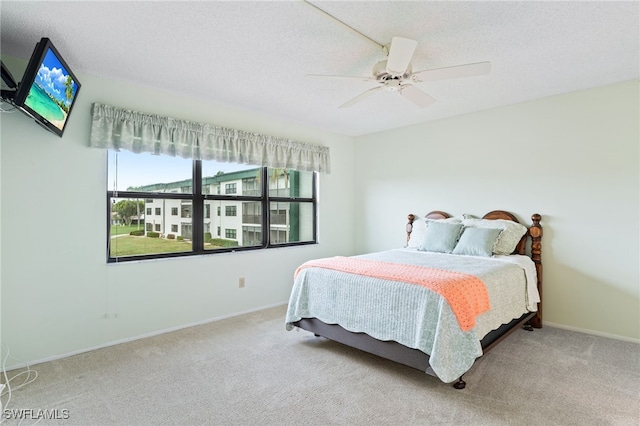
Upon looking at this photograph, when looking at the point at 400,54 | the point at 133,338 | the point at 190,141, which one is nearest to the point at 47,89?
the point at 190,141

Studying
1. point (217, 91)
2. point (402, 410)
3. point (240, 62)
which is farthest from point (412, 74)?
point (402, 410)

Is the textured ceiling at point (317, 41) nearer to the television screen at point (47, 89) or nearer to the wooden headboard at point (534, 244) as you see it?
the television screen at point (47, 89)

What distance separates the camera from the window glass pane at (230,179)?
147 inches

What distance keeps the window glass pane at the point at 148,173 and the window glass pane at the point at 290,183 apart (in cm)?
108

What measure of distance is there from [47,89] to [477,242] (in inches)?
148

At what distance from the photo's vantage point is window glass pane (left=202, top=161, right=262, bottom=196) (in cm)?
373

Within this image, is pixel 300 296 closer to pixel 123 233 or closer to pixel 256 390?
pixel 256 390

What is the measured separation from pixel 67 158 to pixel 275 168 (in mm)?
2126

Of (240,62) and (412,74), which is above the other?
(240,62)

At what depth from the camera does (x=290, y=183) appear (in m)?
4.60

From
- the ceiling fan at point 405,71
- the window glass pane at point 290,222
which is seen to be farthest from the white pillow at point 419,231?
the ceiling fan at point 405,71

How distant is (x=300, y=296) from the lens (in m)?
3.04

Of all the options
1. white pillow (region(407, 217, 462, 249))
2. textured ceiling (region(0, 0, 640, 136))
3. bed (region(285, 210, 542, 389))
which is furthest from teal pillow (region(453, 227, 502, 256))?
textured ceiling (region(0, 0, 640, 136))

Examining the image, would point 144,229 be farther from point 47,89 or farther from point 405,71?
point 405,71
